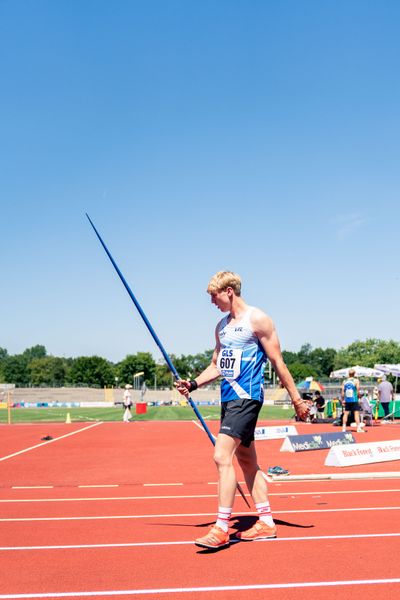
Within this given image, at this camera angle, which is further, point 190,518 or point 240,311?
point 190,518

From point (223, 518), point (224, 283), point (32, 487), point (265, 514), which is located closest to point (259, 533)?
point (265, 514)

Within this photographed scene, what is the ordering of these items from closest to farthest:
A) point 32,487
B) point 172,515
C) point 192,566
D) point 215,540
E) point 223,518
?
point 192,566 → point 215,540 → point 223,518 → point 172,515 → point 32,487

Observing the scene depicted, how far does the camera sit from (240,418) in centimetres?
493

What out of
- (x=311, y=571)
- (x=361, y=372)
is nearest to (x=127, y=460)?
(x=311, y=571)

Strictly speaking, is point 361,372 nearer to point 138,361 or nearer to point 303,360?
point 138,361

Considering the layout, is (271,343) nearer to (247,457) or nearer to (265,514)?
(247,457)

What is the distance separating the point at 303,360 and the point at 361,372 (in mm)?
168639

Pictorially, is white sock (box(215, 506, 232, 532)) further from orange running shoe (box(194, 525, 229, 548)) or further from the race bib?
the race bib

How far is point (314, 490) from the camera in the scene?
7.80m

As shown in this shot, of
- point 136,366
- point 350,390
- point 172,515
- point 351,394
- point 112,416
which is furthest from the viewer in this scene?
point 136,366

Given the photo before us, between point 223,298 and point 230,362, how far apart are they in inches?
21.0

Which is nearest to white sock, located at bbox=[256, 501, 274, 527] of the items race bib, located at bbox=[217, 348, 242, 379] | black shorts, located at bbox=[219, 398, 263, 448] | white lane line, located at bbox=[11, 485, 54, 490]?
black shorts, located at bbox=[219, 398, 263, 448]

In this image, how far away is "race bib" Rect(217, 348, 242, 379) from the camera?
5.05 metres

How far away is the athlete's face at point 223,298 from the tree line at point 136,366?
4115 inches
